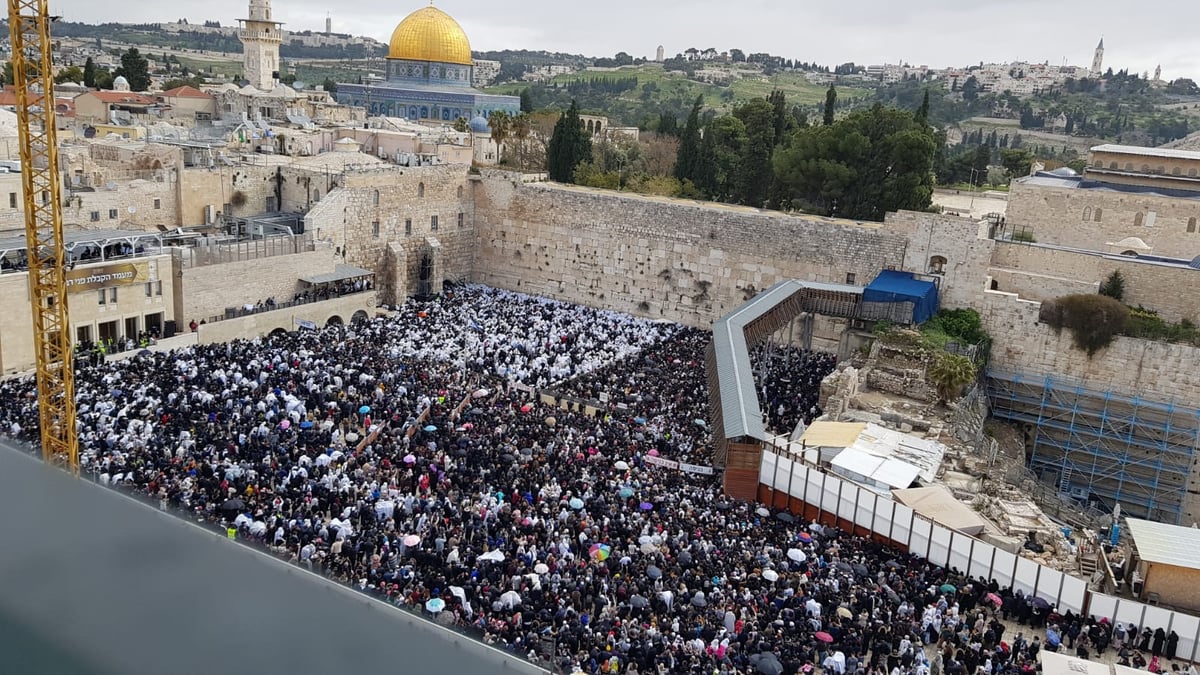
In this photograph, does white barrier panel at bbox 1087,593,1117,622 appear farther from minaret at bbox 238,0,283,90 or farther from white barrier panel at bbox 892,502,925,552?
minaret at bbox 238,0,283,90

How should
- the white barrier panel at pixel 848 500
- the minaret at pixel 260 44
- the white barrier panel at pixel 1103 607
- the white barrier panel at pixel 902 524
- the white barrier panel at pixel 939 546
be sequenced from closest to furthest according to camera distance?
the white barrier panel at pixel 1103 607 → the white barrier panel at pixel 939 546 → the white barrier panel at pixel 902 524 → the white barrier panel at pixel 848 500 → the minaret at pixel 260 44

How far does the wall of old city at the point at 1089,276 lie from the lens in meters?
22.1

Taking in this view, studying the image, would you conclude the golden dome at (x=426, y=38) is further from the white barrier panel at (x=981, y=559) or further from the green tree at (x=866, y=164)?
the white barrier panel at (x=981, y=559)

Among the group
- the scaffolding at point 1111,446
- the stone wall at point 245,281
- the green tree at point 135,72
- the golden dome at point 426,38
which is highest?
the golden dome at point 426,38

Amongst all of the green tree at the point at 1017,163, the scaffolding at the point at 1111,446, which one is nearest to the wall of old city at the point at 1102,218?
the scaffolding at the point at 1111,446

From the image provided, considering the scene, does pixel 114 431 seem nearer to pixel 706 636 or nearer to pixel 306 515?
pixel 306 515

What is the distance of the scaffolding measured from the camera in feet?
67.2

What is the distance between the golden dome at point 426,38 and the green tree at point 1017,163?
3167cm

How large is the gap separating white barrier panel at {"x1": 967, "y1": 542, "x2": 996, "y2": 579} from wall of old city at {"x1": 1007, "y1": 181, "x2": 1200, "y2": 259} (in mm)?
16476

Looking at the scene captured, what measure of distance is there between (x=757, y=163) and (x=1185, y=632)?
24.1m

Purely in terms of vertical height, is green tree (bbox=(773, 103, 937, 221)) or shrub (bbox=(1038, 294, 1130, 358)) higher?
green tree (bbox=(773, 103, 937, 221))

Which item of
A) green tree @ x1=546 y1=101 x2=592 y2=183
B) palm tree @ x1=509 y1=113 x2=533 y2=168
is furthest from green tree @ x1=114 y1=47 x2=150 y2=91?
green tree @ x1=546 y1=101 x2=592 y2=183

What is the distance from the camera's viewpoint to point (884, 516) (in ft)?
46.4

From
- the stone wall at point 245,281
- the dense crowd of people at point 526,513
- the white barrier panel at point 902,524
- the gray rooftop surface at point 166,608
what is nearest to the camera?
the gray rooftop surface at point 166,608
